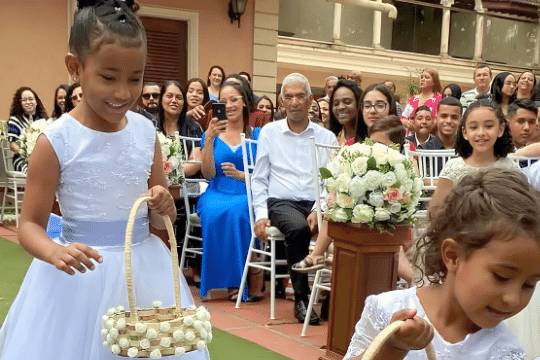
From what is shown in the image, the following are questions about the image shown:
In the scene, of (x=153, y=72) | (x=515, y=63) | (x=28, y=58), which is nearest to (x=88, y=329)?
(x=28, y=58)

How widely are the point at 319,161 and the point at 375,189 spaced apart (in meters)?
1.21

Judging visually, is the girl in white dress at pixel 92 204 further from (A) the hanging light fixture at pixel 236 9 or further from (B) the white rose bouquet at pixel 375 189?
(A) the hanging light fixture at pixel 236 9

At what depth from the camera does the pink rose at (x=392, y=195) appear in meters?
3.36

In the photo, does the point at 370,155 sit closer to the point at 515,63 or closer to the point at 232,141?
the point at 232,141

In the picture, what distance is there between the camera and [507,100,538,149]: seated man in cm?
480

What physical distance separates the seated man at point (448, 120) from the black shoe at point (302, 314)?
6.11ft

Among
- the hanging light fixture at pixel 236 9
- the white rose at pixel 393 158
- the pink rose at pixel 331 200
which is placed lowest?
the pink rose at pixel 331 200

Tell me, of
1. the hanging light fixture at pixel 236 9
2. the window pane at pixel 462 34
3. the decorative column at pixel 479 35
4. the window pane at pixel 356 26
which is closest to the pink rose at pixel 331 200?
the hanging light fixture at pixel 236 9

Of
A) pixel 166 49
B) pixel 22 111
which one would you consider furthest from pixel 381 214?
pixel 166 49

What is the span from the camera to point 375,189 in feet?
11.2

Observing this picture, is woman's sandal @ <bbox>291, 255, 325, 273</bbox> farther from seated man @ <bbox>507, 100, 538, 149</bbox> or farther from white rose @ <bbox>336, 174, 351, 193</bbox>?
seated man @ <bbox>507, 100, 538, 149</bbox>

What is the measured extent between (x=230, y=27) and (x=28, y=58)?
3.24 meters

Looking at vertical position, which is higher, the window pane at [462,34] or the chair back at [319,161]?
the window pane at [462,34]

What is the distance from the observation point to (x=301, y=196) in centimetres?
476
